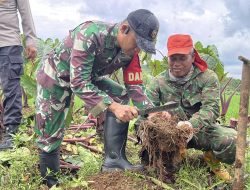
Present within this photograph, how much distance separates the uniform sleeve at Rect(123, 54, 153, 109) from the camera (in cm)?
383

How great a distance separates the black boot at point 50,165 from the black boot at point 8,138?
943 millimetres

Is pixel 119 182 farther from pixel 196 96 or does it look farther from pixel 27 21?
pixel 27 21

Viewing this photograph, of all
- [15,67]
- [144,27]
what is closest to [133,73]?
[144,27]

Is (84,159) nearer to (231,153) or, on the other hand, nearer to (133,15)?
(231,153)

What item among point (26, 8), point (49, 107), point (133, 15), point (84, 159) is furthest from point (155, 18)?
point (26, 8)

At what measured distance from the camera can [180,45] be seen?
3.87 m

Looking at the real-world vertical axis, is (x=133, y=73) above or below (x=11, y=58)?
below

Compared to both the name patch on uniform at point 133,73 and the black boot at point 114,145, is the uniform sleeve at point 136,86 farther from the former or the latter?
the black boot at point 114,145

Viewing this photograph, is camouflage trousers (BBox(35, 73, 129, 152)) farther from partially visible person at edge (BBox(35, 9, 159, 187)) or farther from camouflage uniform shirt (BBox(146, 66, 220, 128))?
camouflage uniform shirt (BBox(146, 66, 220, 128))

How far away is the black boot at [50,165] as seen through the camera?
403cm

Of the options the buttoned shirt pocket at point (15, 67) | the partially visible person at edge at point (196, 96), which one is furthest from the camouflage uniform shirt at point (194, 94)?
the buttoned shirt pocket at point (15, 67)

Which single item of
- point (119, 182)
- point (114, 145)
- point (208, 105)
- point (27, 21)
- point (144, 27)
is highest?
point (27, 21)

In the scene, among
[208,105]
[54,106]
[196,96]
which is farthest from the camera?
[196,96]

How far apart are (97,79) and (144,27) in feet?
2.71
